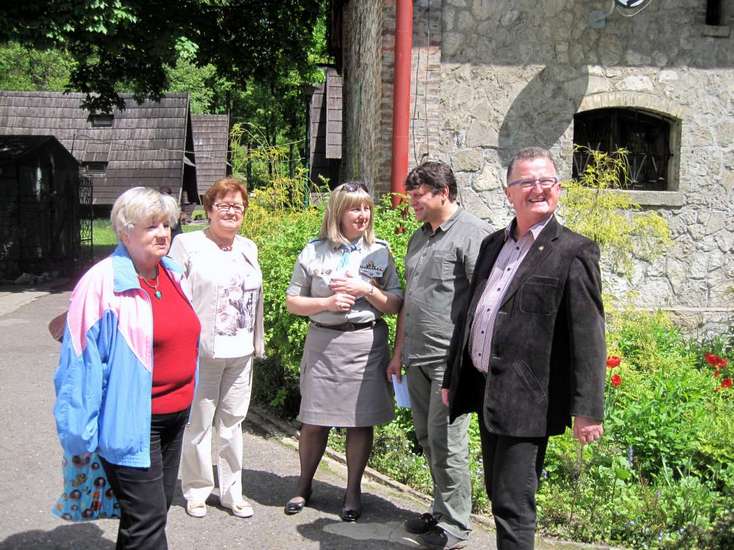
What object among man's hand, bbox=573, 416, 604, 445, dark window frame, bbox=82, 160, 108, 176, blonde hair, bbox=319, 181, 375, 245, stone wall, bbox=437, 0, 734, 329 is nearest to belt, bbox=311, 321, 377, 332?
blonde hair, bbox=319, 181, 375, 245

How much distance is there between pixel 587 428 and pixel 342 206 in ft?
6.34

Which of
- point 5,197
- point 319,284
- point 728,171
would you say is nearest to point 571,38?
point 728,171

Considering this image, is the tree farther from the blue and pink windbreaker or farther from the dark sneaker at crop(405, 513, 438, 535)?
the dark sneaker at crop(405, 513, 438, 535)

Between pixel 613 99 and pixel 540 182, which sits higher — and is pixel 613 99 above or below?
above

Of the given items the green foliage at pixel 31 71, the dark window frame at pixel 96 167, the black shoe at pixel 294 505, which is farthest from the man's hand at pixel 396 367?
the green foliage at pixel 31 71

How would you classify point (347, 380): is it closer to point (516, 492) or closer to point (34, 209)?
point (516, 492)

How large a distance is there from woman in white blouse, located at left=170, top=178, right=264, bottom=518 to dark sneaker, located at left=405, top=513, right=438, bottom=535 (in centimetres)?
94

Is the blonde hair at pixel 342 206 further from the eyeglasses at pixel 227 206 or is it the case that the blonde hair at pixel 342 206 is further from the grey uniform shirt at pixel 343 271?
the eyeglasses at pixel 227 206

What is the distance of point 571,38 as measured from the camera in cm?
818

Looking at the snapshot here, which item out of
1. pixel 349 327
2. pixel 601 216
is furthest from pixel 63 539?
pixel 601 216

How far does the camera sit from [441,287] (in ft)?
13.1

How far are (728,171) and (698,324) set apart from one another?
5.75 feet

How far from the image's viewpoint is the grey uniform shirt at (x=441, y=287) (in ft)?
13.0

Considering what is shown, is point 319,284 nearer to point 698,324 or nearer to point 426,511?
point 426,511
